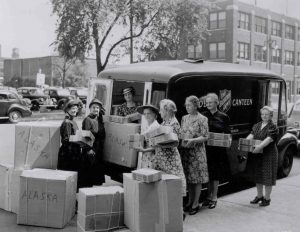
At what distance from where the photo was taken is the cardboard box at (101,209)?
5113 mm

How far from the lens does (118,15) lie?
25.1 meters

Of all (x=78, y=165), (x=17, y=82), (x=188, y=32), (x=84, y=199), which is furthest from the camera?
(x=17, y=82)

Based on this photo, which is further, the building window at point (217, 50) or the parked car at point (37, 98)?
the building window at point (217, 50)

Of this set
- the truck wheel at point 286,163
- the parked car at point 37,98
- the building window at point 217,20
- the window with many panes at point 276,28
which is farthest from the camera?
the window with many panes at point 276,28

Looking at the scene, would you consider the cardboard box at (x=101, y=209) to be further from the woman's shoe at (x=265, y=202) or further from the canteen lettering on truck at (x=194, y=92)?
the woman's shoe at (x=265, y=202)

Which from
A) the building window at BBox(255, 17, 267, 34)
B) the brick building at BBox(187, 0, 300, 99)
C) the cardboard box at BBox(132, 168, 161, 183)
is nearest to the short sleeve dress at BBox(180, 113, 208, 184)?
the cardboard box at BBox(132, 168, 161, 183)

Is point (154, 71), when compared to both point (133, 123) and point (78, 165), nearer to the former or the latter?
point (133, 123)

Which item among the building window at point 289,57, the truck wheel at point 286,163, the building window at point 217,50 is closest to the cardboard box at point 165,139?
the truck wheel at point 286,163

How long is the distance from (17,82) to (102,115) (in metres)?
70.9

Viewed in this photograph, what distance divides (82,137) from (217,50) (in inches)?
1572

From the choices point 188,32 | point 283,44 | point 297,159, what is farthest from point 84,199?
point 283,44

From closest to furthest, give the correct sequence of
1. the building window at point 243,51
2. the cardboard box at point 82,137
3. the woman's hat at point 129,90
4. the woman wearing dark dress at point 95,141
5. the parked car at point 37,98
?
the cardboard box at point 82,137 → the woman wearing dark dress at point 95,141 → the woman's hat at point 129,90 → the parked car at point 37,98 → the building window at point 243,51

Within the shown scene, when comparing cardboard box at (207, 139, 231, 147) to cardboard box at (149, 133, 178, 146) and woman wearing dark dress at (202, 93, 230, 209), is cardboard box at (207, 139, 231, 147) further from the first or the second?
cardboard box at (149, 133, 178, 146)

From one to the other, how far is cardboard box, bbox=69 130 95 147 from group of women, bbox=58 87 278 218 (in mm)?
152
